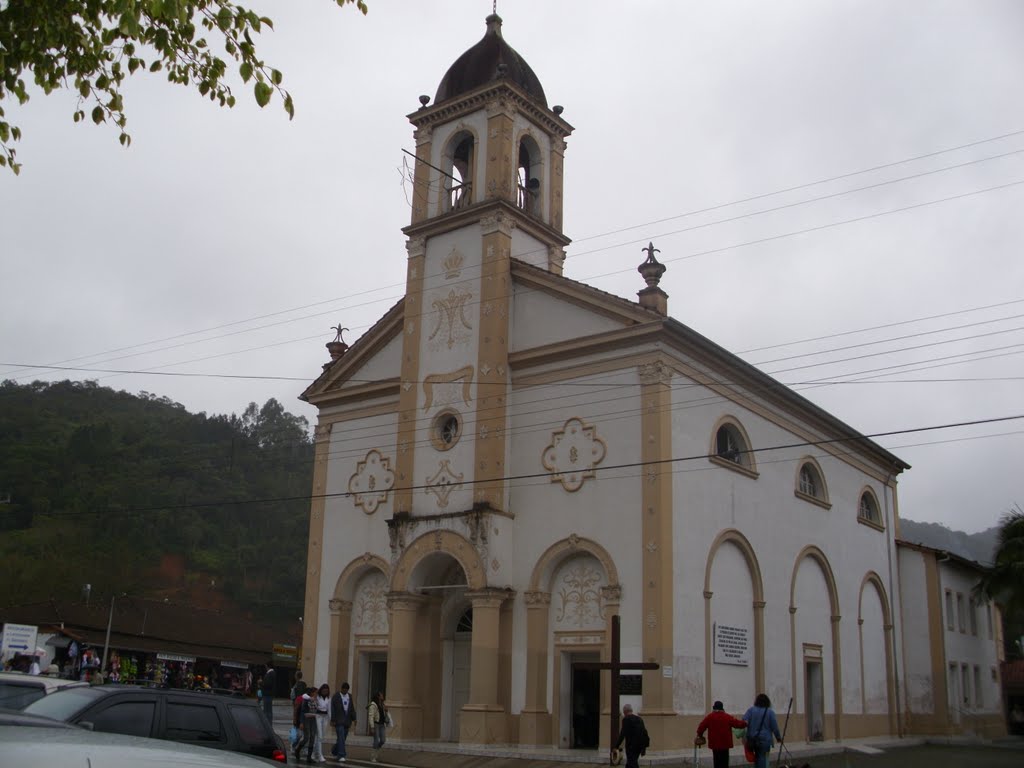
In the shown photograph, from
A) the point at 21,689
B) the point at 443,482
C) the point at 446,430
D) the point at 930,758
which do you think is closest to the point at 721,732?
the point at 21,689

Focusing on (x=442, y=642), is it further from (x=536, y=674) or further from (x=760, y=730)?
(x=760, y=730)

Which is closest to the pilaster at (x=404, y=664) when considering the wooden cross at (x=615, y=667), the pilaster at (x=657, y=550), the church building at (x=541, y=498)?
the church building at (x=541, y=498)

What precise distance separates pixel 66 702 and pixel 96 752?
7.95 metres

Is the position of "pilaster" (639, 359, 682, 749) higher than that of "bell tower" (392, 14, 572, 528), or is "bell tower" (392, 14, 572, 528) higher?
"bell tower" (392, 14, 572, 528)

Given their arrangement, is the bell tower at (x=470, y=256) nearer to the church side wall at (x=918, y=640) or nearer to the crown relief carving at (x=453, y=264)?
the crown relief carving at (x=453, y=264)

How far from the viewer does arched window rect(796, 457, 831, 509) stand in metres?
32.1

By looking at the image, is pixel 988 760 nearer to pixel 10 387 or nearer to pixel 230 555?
pixel 230 555

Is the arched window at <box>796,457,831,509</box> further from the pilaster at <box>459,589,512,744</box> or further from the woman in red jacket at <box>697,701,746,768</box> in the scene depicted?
the woman in red jacket at <box>697,701,746,768</box>

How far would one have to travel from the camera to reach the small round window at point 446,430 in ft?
92.2

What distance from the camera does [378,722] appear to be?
24.1 meters

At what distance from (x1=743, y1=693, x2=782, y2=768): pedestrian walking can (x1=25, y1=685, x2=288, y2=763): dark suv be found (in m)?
9.31

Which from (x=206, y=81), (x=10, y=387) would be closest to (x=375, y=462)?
(x=206, y=81)

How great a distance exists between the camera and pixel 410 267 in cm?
3058

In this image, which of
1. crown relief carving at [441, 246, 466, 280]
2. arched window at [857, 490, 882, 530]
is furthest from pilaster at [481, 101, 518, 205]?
arched window at [857, 490, 882, 530]
